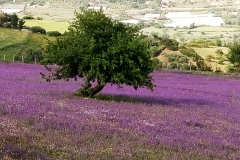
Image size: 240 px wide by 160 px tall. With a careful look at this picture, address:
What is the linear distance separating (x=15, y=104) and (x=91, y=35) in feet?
24.3

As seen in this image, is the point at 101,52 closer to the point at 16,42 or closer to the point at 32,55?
the point at 32,55

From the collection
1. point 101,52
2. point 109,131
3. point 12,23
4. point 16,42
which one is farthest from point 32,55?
point 109,131

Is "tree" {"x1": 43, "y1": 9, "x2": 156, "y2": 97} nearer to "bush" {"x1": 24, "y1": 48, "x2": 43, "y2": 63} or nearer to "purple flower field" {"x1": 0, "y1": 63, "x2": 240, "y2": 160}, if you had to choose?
"purple flower field" {"x1": 0, "y1": 63, "x2": 240, "y2": 160}

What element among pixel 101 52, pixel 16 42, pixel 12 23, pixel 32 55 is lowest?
pixel 32 55

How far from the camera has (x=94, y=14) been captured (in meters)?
24.9

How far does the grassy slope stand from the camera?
60.5 metres

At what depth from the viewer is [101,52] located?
2450cm

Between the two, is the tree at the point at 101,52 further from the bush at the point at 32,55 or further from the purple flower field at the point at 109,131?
the bush at the point at 32,55

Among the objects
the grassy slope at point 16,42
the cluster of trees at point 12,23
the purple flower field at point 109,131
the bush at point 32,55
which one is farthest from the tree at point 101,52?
the cluster of trees at point 12,23

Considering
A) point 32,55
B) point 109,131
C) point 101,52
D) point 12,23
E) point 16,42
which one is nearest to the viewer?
point 109,131

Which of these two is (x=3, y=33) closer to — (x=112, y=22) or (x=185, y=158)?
(x=112, y=22)

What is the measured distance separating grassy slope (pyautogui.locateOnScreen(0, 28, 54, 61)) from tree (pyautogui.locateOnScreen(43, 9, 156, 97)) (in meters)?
34.4

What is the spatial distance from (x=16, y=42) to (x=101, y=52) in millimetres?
41109

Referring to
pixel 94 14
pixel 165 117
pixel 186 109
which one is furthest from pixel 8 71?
pixel 165 117
